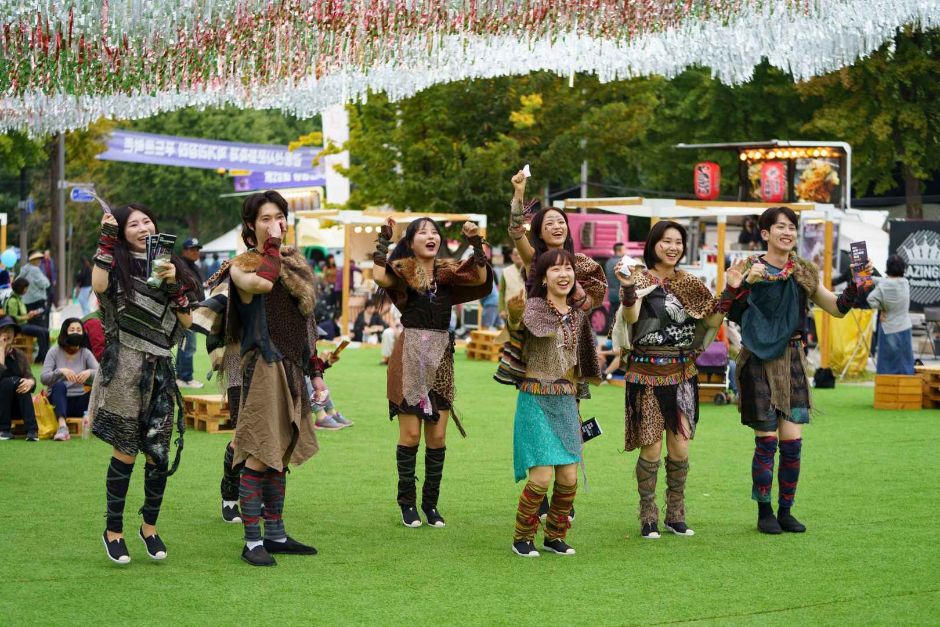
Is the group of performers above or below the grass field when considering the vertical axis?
above

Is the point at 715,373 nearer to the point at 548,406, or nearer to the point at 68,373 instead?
the point at 68,373

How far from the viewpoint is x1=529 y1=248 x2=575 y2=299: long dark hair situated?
6.34 metres

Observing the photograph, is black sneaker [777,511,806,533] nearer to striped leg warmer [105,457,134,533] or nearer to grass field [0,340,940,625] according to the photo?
grass field [0,340,940,625]

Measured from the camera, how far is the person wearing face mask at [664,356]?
6766 millimetres

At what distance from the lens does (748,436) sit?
11.1 m

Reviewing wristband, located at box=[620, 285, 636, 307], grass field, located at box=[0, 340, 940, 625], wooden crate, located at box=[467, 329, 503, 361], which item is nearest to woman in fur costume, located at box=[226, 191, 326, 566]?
grass field, located at box=[0, 340, 940, 625]

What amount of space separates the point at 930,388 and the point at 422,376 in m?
8.05

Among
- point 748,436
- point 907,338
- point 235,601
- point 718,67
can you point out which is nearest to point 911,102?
point 907,338

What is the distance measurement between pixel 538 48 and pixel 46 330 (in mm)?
10585

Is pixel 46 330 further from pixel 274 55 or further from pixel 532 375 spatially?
pixel 532 375

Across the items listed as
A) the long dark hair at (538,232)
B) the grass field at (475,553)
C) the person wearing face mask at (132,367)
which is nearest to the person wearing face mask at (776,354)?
the grass field at (475,553)

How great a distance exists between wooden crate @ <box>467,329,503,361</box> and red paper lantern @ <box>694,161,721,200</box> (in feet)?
26.2

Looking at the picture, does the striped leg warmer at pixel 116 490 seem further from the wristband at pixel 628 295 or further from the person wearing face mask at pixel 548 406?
the wristband at pixel 628 295

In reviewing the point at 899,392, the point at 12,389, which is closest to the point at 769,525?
the point at 12,389
